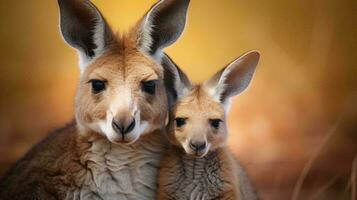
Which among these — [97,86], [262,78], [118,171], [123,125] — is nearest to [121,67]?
[97,86]

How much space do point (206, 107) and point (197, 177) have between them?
190mm

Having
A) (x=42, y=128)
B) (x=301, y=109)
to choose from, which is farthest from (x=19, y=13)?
(x=301, y=109)

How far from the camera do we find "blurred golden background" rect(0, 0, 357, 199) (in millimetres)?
2467

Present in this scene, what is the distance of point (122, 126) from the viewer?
1903mm

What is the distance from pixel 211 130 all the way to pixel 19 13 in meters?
0.79

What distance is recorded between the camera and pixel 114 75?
2.01 m

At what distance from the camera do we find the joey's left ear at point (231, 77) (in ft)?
6.95

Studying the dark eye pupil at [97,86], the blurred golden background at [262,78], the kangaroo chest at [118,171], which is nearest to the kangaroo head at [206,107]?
the kangaroo chest at [118,171]

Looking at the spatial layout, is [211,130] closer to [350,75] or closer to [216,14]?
[216,14]

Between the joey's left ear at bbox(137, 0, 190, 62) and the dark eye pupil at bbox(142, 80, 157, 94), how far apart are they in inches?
3.7

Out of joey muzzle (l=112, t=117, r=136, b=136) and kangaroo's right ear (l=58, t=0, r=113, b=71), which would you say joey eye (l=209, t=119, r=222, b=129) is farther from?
kangaroo's right ear (l=58, t=0, r=113, b=71)

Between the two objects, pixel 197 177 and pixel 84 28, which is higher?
pixel 84 28

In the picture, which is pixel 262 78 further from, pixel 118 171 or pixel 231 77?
pixel 118 171

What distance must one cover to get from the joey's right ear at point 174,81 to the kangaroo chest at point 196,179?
0.56 feet
